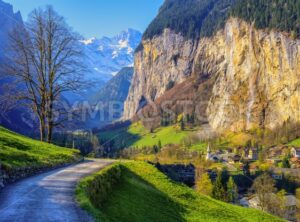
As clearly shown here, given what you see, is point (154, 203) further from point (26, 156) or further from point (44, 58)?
point (44, 58)

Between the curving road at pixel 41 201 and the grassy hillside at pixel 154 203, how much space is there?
658 millimetres

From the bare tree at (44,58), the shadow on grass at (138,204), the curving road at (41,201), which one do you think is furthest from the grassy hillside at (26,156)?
the bare tree at (44,58)

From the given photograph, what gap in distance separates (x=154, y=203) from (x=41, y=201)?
9.06m

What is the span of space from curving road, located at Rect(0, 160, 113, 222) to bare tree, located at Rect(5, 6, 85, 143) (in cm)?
1854

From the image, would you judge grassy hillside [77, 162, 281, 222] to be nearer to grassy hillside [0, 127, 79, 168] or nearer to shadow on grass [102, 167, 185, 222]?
shadow on grass [102, 167, 185, 222]

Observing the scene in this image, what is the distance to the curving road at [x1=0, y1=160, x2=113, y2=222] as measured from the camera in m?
13.9

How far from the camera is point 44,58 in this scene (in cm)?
4069

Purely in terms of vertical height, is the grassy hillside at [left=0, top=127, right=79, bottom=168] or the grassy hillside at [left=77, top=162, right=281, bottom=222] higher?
the grassy hillside at [left=0, top=127, right=79, bottom=168]

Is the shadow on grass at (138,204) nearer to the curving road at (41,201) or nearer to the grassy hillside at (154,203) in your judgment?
the grassy hillside at (154,203)

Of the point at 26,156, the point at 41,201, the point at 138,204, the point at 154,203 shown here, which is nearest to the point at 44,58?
the point at 26,156

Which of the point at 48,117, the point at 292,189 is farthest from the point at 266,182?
the point at 48,117

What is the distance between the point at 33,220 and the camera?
13461 millimetres

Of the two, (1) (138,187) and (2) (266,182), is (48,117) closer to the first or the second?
(1) (138,187)

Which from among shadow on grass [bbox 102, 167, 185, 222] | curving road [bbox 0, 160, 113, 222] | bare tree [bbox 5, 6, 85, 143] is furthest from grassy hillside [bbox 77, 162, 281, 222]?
bare tree [bbox 5, 6, 85, 143]
